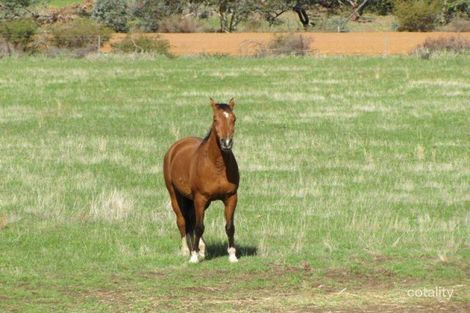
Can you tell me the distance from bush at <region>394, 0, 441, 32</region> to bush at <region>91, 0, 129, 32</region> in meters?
20.3

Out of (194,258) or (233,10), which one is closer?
(194,258)

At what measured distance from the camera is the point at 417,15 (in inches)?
2753

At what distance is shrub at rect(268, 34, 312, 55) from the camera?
191ft

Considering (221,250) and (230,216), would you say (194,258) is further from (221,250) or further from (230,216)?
(221,250)

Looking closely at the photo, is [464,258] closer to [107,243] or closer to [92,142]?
[107,243]

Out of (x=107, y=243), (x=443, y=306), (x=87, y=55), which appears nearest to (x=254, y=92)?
(x=87, y=55)

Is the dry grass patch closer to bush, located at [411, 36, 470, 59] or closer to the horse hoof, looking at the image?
the horse hoof

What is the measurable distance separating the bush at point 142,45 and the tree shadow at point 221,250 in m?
43.7

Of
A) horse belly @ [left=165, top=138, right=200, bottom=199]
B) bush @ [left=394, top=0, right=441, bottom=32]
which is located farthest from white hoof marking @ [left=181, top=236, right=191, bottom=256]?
bush @ [left=394, top=0, right=441, bottom=32]

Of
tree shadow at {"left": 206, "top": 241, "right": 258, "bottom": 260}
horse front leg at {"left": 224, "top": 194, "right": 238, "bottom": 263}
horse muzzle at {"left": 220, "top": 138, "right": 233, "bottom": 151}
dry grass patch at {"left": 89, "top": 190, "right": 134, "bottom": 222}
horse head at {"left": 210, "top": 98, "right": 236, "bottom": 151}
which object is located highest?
horse head at {"left": 210, "top": 98, "right": 236, "bottom": 151}

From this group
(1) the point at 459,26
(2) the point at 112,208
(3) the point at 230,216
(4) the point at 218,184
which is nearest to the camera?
(4) the point at 218,184

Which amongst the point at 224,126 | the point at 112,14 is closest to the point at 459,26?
the point at 112,14

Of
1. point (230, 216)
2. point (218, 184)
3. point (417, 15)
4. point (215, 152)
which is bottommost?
point (417, 15)

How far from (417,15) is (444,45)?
12958 mm
